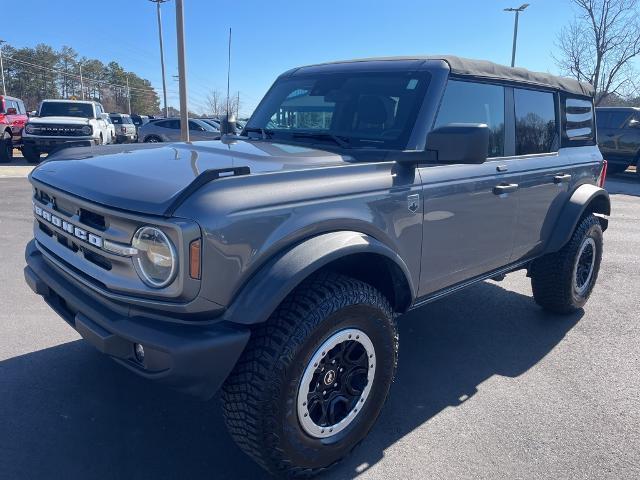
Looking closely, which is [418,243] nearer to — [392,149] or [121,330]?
[392,149]

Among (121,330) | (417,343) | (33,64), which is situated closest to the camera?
(121,330)

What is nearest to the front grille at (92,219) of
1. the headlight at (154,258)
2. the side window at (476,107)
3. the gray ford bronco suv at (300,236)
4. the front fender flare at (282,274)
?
the gray ford bronco suv at (300,236)

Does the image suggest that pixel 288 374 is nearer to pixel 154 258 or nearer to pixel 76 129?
pixel 154 258

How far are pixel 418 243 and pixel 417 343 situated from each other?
1.40 metres

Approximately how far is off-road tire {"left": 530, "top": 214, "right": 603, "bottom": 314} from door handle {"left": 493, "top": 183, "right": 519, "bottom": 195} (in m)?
1.16

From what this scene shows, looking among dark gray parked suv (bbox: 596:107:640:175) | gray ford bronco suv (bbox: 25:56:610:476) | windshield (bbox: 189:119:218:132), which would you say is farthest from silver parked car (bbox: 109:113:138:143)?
gray ford bronco suv (bbox: 25:56:610:476)

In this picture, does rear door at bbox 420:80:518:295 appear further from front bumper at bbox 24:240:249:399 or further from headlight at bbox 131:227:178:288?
headlight at bbox 131:227:178:288

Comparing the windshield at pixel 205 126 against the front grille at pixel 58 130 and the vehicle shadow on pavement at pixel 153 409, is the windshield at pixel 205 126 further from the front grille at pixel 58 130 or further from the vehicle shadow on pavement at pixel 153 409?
the vehicle shadow on pavement at pixel 153 409

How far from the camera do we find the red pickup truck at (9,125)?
52.6 feet

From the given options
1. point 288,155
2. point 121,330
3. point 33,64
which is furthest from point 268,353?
point 33,64

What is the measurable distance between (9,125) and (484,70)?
17153mm

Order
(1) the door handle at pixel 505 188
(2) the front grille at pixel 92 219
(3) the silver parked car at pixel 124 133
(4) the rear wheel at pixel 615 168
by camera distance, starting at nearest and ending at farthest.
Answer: (2) the front grille at pixel 92 219 → (1) the door handle at pixel 505 188 → (4) the rear wheel at pixel 615 168 → (3) the silver parked car at pixel 124 133

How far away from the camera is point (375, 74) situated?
135 inches

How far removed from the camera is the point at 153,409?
3.07 metres
